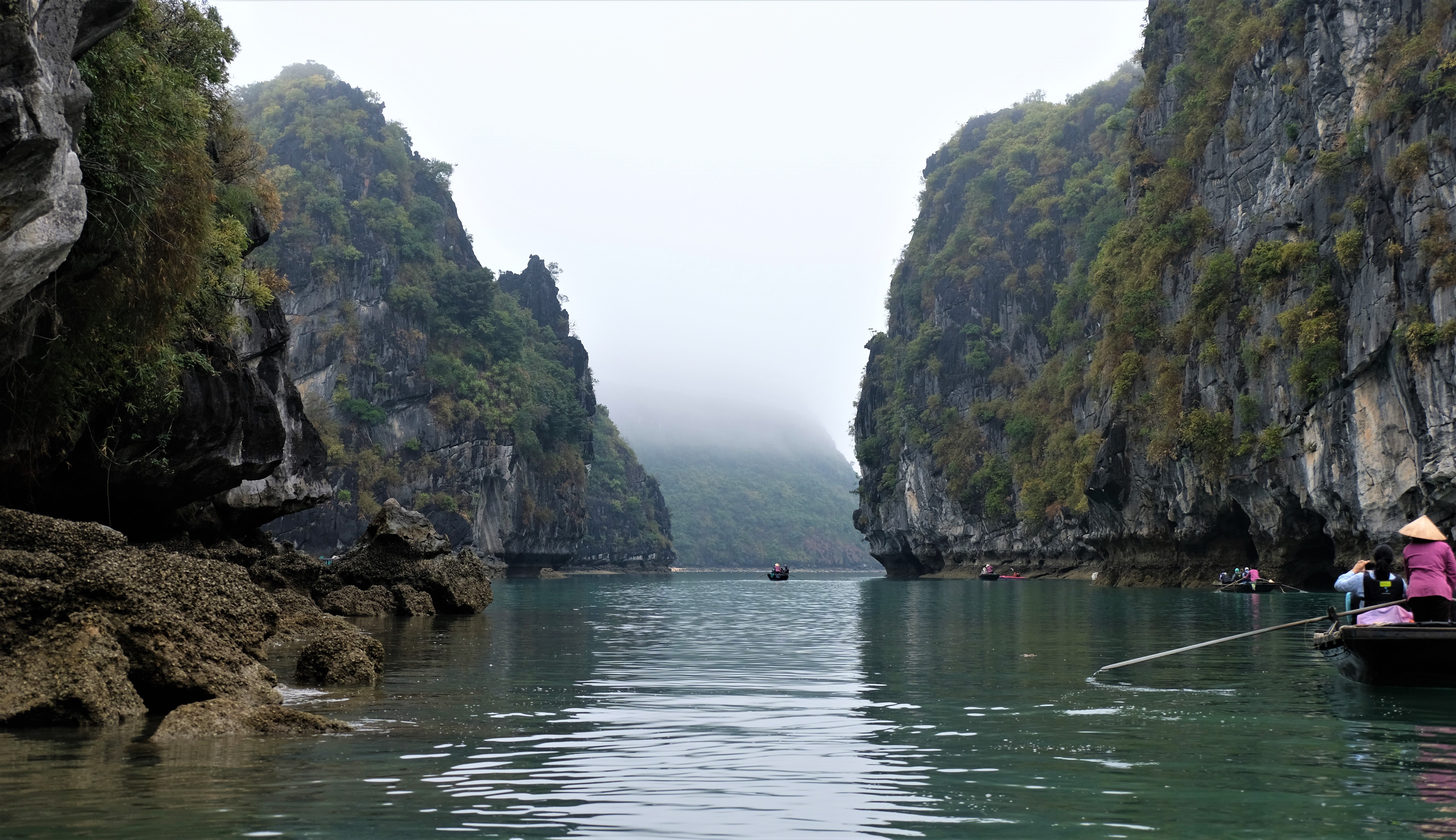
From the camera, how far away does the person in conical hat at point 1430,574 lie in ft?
37.8

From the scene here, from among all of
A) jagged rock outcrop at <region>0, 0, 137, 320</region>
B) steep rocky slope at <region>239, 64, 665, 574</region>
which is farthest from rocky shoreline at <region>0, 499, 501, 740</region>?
steep rocky slope at <region>239, 64, 665, 574</region>

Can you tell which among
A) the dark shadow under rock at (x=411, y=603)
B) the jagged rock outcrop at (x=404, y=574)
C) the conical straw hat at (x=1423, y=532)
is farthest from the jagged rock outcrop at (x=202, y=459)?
the conical straw hat at (x=1423, y=532)

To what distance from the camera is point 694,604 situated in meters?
35.4

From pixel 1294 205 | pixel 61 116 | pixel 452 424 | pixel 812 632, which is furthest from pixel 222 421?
pixel 452 424

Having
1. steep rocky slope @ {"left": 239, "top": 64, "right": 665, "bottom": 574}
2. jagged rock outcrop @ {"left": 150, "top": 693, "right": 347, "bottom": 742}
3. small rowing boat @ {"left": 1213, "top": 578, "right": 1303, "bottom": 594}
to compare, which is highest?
steep rocky slope @ {"left": 239, "top": 64, "right": 665, "bottom": 574}

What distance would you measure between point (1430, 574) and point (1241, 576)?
30.3 metres

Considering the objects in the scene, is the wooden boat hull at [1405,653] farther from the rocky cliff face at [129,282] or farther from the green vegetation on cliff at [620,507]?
the green vegetation on cliff at [620,507]

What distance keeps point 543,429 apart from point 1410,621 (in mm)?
81193

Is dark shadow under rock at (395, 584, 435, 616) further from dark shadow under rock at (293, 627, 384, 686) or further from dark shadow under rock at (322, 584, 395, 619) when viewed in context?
dark shadow under rock at (293, 627, 384, 686)

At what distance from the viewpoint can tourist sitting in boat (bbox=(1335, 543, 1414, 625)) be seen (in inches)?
484

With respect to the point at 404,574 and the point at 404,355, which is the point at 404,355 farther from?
the point at 404,574

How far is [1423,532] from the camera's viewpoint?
11.5m

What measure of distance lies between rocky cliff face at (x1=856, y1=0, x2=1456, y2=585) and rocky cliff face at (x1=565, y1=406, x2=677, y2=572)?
134ft

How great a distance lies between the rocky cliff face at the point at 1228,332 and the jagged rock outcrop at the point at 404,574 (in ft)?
83.0
